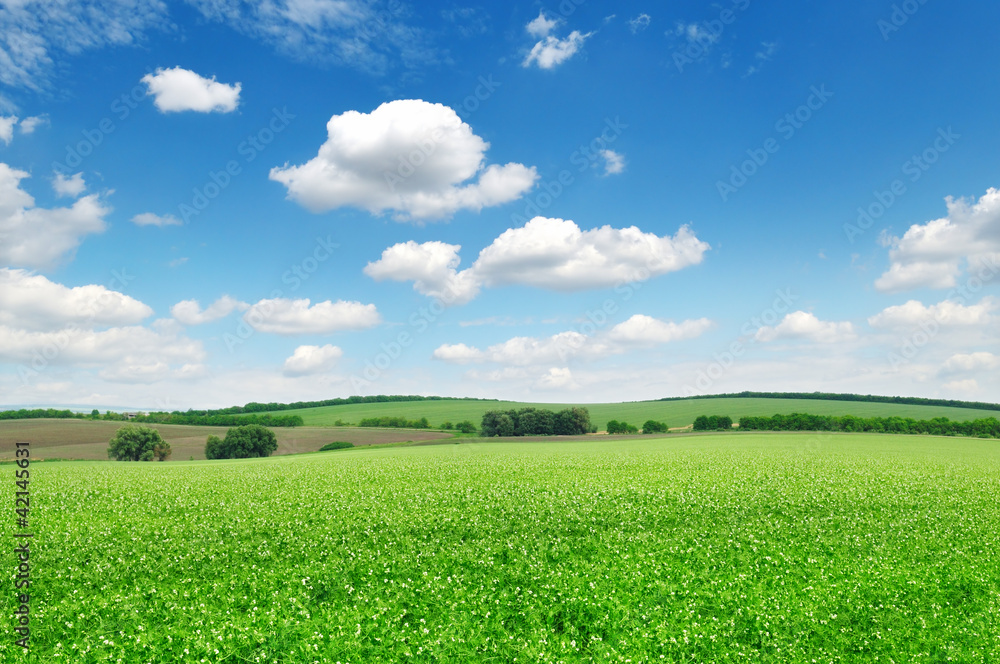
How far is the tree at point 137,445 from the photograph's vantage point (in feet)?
240

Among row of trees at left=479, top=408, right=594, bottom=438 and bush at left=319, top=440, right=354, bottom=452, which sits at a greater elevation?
row of trees at left=479, top=408, right=594, bottom=438

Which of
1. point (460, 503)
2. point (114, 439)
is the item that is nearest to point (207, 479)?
point (460, 503)

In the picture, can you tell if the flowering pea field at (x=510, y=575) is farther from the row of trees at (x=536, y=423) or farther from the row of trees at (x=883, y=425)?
the row of trees at (x=883, y=425)

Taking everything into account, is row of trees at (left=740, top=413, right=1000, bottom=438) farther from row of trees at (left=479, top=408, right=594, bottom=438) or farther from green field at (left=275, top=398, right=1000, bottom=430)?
row of trees at (left=479, top=408, right=594, bottom=438)

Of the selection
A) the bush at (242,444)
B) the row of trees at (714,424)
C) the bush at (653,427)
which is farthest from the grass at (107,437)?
the row of trees at (714,424)

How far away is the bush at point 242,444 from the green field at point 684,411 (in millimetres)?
35320

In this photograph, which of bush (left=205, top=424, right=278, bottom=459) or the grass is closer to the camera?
the grass

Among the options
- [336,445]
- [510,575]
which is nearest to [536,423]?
[336,445]

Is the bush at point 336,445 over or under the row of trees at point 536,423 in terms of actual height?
under

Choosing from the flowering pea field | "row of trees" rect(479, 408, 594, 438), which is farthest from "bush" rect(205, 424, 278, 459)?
the flowering pea field

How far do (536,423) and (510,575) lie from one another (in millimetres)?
80341

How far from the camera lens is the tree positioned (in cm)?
7321

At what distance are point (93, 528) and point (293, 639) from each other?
11331 mm

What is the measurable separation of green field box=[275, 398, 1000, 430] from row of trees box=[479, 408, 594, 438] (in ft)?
78.0
